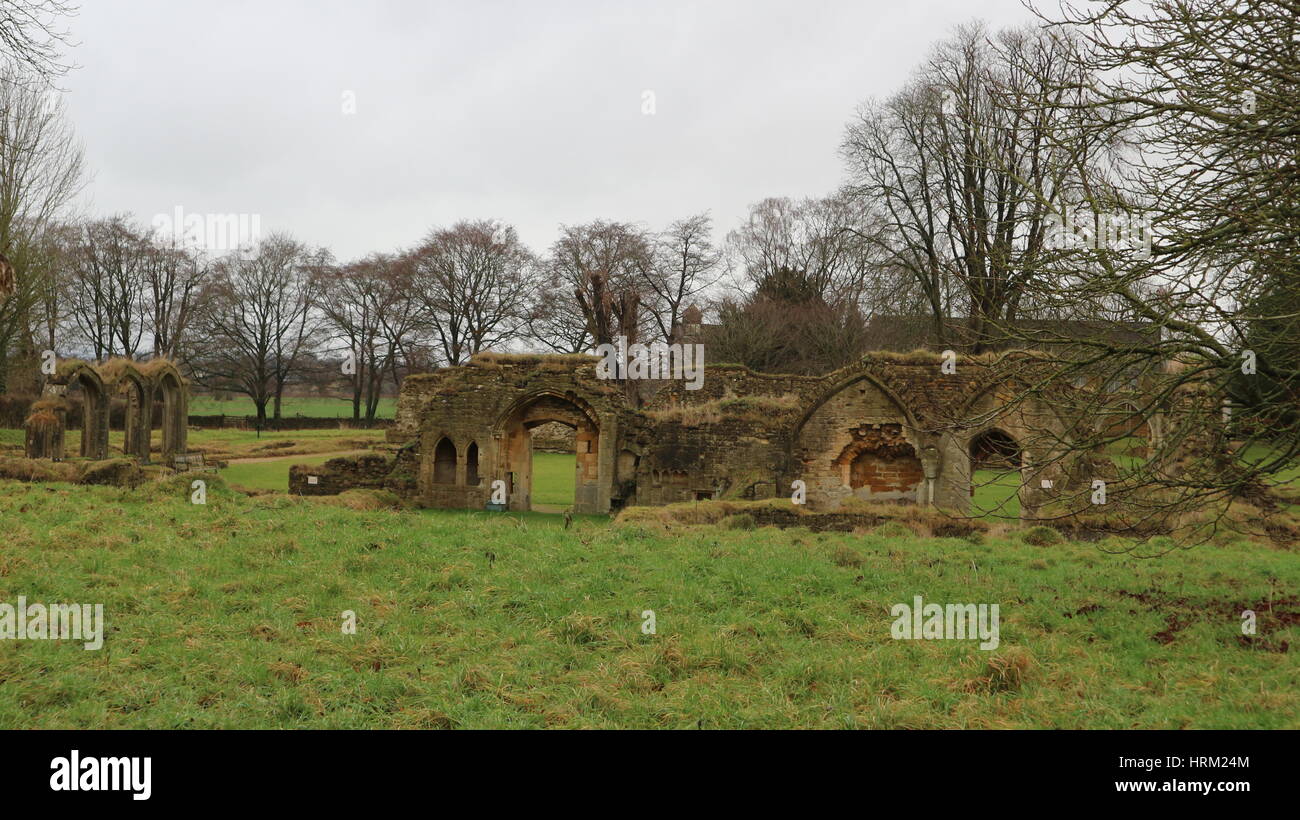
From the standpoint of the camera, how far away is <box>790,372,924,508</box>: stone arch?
1866 centimetres

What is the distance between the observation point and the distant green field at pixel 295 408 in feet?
187

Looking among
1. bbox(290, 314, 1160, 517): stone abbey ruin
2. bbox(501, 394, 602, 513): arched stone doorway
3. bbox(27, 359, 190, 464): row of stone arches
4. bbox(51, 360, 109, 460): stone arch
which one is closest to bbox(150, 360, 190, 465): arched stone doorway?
bbox(27, 359, 190, 464): row of stone arches

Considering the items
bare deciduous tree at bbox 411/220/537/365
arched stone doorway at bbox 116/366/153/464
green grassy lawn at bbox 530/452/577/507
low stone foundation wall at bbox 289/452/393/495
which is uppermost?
bare deciduous tree at bbox 411/220/537/365

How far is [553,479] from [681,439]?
31.0 ft

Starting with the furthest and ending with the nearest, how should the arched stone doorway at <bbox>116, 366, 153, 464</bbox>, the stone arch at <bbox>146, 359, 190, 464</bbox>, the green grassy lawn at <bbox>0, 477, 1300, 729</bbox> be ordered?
the stone arch at <bbox>146, 359, 190, 464</bbox> < the arched stone doorway at <bbox>116, 366, 153, 464</bbox> < the green grassy lawn at <bbox>0, 477, 1300, 729</bbox>

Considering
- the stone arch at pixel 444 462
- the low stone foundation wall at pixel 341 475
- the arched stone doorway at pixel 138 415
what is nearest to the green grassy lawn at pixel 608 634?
the low stone foundation wall at pixel 341 475

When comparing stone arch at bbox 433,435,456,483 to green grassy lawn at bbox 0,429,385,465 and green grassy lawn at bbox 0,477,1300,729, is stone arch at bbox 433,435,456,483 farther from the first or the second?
green grassy lawn at bbox 0,477,1300,729

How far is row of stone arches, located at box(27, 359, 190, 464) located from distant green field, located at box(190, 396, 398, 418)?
2620cm

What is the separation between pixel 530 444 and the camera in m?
19.7

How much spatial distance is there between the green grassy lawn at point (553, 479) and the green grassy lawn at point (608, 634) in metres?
9.71

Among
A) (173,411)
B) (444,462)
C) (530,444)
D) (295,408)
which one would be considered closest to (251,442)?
(173,411)
